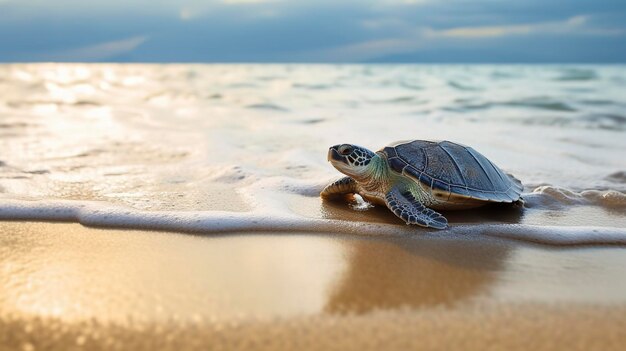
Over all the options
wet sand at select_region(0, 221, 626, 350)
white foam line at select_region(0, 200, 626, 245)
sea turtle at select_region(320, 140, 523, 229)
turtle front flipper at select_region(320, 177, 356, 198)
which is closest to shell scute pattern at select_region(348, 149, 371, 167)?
sea turtle at select_region(320, 140, 523, 229)

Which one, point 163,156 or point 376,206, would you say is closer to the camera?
point 376,206

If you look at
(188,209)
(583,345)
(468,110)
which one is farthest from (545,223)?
(468,110)

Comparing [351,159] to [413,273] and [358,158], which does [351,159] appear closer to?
[358,158]

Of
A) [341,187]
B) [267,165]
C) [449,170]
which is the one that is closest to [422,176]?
[449,170]

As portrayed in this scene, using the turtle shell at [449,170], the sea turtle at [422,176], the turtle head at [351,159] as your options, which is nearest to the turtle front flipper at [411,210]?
the sea turtle at [422,176]

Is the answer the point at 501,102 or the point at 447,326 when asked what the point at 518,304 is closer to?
the point at 447,326

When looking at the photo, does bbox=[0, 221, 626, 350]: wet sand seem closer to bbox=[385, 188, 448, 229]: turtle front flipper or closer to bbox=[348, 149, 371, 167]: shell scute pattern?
bbox=[385, 188, 448, 229]: turtle front flipper
